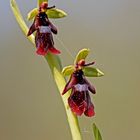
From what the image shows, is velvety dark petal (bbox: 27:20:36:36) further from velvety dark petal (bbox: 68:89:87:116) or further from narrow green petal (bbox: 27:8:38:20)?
velvety dark petal (bbox: 68:89:87:116)

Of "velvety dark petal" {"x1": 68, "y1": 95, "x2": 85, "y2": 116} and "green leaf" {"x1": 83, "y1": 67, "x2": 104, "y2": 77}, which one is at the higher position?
"green leaf" {"x1": 83, "y1": 67, "x2": 104, "y2": 77}

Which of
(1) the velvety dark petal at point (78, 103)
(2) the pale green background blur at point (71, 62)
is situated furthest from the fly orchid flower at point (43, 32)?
(2) the pale green background blur at point (71, 62)

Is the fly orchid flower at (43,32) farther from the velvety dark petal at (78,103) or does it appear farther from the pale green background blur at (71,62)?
the pale green background blur at (71,62)

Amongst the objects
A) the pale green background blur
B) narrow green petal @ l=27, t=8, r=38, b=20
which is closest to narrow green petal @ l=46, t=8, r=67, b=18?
narrow green petal @ l=27, t=8, r=38, b=20

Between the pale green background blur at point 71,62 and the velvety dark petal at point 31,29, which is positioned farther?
the pale green background blur at point 71,62

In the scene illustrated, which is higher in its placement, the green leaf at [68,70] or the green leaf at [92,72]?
the green leaf at [68,70]

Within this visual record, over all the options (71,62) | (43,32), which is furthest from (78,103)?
(71,62)
